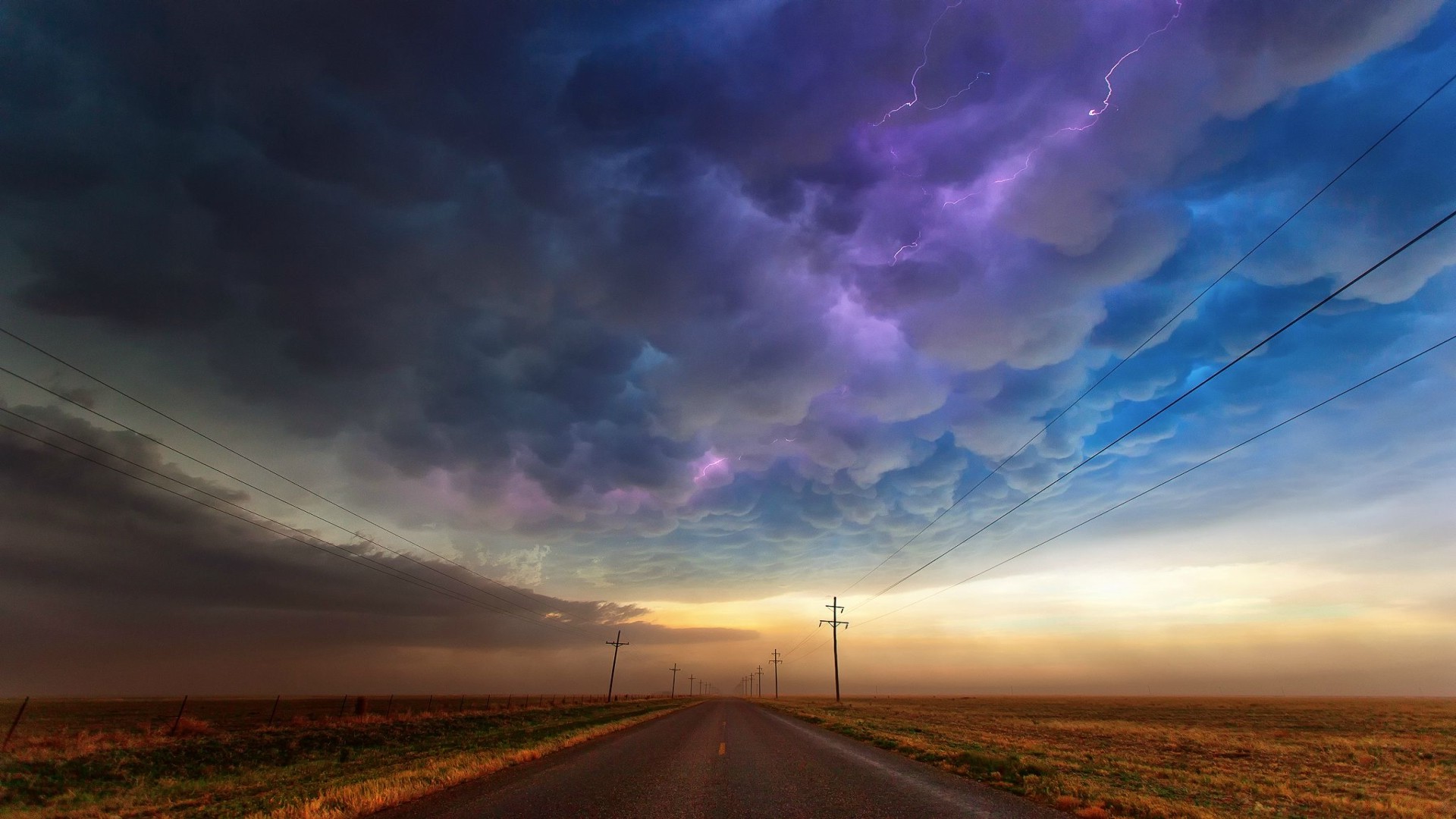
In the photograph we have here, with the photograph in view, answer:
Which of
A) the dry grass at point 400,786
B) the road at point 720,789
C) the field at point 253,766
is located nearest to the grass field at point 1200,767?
the road at point 720,789

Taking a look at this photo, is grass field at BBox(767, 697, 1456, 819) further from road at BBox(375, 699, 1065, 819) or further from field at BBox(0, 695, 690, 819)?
field at BBox(0, 695, 690, 819)

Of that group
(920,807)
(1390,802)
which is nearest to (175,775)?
(920,807)

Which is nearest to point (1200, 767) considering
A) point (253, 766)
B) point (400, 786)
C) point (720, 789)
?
point (720, 789)

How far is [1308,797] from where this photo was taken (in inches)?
608

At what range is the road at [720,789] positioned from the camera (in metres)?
10.3

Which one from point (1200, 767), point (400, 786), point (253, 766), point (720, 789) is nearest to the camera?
point (400, 786)

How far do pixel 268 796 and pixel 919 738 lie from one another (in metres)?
24.4

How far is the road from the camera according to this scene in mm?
10273

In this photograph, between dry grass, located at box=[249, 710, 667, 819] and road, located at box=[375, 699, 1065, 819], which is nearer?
dry grass, located at box=[249, 710, 667, 819]

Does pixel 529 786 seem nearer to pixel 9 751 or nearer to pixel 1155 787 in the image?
pixel 1155 787

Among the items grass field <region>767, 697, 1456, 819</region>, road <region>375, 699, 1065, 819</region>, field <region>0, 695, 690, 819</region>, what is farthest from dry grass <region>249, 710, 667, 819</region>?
grass field <region>767, 697, 1456, 819</region>

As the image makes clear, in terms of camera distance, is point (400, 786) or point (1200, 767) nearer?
point (400, 786)

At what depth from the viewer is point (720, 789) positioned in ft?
40.9

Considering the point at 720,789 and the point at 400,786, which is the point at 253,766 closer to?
the point at 400,786
